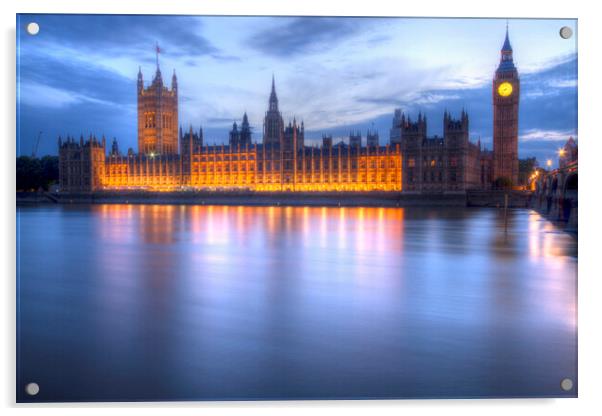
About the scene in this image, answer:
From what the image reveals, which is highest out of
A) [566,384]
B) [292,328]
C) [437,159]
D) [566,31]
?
[437,159]

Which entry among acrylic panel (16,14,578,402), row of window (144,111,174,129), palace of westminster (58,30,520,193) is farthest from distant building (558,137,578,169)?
palace of westminster (58,30,520,193)

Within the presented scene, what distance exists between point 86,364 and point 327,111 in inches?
177

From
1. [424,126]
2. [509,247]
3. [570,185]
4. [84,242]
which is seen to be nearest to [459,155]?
[424,126]

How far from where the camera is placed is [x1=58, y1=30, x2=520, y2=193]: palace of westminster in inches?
1419

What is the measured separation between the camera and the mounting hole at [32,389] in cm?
388

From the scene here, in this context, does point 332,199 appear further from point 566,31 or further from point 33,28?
point 33,28

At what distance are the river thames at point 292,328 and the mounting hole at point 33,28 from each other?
1.58 m

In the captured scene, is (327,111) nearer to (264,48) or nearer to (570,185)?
(264,48)

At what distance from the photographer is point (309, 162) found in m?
41.4

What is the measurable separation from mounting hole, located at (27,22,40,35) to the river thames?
1583 millimetres

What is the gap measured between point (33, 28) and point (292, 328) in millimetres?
3269

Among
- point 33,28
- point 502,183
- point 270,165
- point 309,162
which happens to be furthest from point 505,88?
point 502,183

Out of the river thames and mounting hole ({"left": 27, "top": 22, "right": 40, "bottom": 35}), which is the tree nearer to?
the river thames

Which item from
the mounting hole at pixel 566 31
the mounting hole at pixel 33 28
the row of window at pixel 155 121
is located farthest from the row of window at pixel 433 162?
the mounting hole at pixel 33 28
